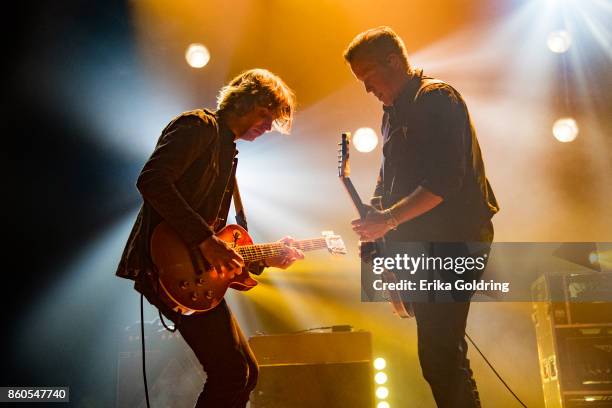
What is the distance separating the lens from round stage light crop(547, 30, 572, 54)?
539 centimetres

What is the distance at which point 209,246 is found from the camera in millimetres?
2424

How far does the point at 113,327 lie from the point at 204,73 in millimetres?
2626

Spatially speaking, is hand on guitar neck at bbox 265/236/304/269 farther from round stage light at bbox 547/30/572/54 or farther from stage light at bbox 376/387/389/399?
round stage light at bbox 547/30/572/54

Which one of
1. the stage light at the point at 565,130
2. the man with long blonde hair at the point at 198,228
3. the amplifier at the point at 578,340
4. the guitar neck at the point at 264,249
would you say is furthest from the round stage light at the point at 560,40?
the man with long blonde hair at the point at 198,228

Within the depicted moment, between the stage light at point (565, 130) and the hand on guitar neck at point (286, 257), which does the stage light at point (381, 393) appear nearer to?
the hand on guitar neck at point (286, 257)

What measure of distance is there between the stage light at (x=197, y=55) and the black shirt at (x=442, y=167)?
3.28 m

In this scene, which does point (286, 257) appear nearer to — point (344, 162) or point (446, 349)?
point (344, 162)

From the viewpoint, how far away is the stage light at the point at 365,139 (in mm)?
5887

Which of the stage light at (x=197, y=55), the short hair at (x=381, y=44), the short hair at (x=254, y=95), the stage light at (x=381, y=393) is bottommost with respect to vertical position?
the stage light at (x=381, y=393)

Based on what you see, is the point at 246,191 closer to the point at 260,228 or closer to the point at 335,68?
the point at 260,228

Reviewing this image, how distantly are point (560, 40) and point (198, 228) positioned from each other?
453 centimetres

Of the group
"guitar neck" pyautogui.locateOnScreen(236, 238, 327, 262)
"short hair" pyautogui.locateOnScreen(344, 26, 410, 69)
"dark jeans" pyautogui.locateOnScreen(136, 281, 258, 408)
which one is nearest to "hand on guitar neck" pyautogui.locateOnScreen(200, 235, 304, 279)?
"dark jeans" pyautogui.locateOnScreen(136, 281, 258, 408)

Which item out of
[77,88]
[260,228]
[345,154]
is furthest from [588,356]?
[77,88]

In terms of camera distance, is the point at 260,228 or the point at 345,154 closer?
the point at 345,154
